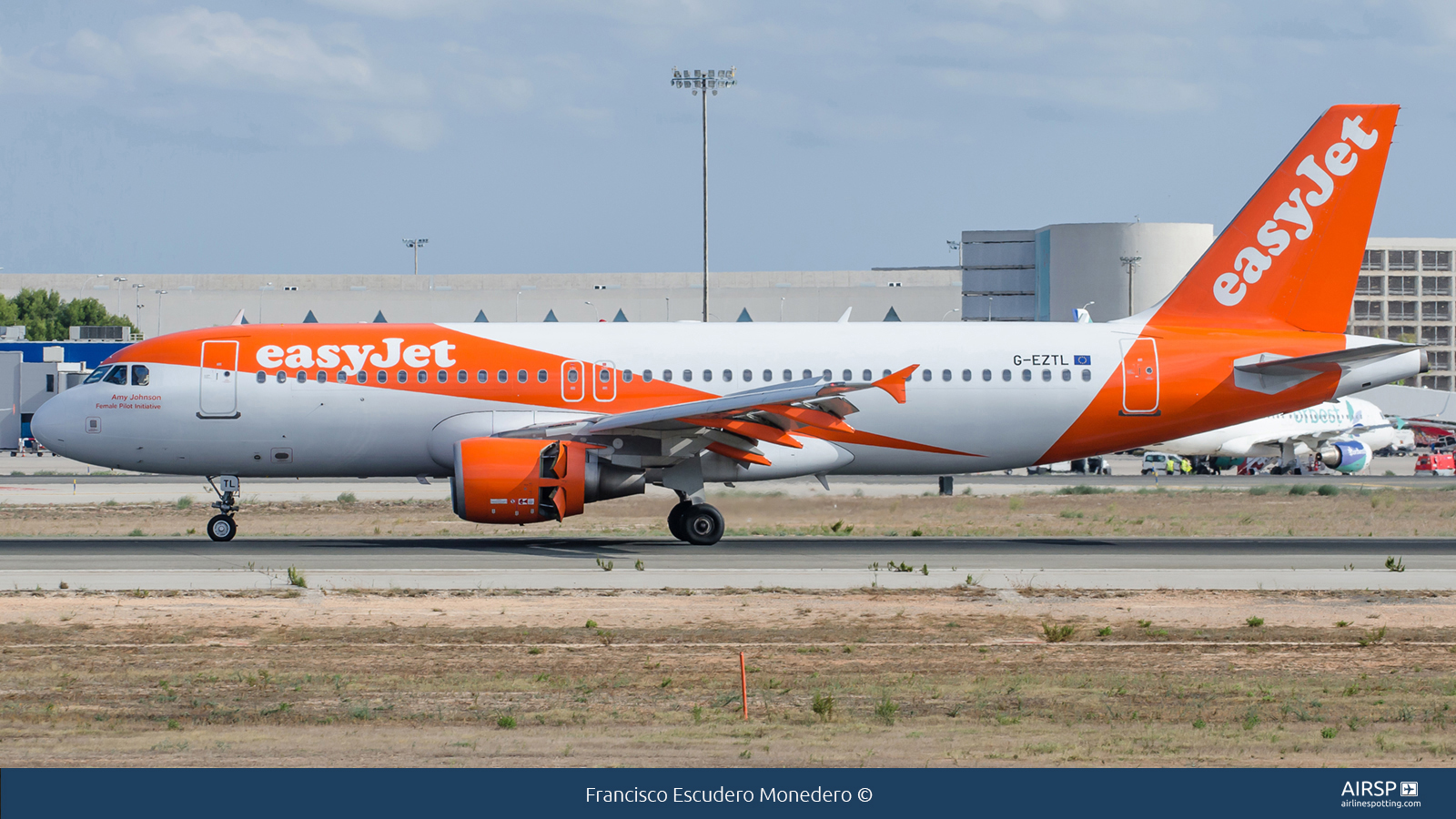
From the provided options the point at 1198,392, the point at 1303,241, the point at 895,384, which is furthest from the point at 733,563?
the point at 1303,241

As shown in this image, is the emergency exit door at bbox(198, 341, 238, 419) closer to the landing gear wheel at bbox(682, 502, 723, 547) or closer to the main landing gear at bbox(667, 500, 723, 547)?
the main landing gear at bbox(667, 500, 723, 547)

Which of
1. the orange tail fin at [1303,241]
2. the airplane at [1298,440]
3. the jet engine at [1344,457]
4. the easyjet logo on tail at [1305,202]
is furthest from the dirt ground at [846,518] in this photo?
the jet engine at [1344,457]

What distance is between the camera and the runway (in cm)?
2167

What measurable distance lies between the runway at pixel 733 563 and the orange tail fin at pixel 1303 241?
4731 millimetres

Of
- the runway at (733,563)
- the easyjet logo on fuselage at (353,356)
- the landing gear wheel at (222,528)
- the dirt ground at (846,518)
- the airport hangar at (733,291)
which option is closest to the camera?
the runway at (733,563)

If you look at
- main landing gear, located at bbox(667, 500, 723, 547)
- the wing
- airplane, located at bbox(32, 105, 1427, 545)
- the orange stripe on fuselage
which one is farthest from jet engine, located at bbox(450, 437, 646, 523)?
the orange stripe on fuselage

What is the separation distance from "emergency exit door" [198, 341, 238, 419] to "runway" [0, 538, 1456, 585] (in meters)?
2.59

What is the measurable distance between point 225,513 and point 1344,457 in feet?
202

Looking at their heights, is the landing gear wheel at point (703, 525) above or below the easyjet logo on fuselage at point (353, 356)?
below

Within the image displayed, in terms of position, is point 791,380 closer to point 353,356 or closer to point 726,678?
point 353,356

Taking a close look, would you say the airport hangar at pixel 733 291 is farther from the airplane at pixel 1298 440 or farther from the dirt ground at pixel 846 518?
the dirt ground at pixel 846 518

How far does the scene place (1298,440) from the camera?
75.9 metres

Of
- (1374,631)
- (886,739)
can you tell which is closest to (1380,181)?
(1374,631)

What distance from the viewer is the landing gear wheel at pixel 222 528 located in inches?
1094
